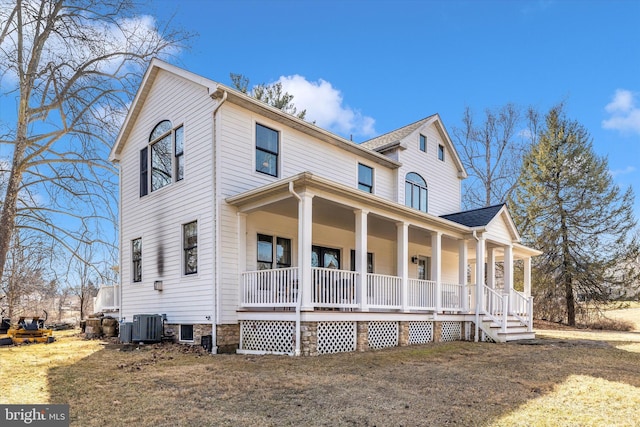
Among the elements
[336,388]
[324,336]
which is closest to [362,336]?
[324,336]

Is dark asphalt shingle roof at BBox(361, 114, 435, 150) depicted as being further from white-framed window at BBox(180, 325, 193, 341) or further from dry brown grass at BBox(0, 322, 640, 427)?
white-framed window at BBox(180, 325, 193, 341)

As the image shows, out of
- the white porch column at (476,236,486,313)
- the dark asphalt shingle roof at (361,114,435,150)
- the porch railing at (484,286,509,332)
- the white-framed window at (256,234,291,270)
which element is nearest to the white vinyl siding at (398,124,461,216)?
the dark asphalt shingle roof at (361,114,435,150)

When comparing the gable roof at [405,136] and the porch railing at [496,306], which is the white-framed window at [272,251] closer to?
the gable roof at [405,136]

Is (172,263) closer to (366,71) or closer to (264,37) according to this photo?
(264,37)

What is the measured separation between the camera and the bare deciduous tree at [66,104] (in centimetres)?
1474

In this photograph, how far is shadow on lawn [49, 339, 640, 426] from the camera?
489cm

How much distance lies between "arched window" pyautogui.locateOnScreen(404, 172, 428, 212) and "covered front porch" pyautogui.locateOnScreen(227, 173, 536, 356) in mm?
1383

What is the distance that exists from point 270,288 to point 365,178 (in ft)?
20.3

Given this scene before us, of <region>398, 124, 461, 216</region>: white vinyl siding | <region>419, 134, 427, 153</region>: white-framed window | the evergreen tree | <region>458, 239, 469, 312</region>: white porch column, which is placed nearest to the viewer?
<region>458, 239, 469, 312</region>: white porch column

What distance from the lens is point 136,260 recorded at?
13.7 m

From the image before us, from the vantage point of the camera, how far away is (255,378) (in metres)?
6.84

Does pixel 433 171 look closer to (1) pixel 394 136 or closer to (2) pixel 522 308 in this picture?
(1) pixel 394 136

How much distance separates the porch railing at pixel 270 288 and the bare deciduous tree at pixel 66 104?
6.68 meters

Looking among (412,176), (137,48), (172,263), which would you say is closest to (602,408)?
(172,263)
